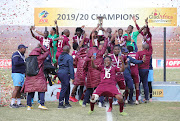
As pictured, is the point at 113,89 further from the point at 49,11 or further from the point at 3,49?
the point at 3,49

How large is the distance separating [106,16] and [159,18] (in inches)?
85.3

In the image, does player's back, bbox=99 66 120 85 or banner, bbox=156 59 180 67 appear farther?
banner, bbox=156 59 180 67

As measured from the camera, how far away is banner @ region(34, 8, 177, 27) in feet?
48.2

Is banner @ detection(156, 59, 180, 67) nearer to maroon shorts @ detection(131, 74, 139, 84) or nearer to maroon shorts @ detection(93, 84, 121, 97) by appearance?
maroon shorts @ detection(131, 74, 139, 84)

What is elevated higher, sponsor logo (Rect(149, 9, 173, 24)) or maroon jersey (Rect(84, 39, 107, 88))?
sponsor logo (Rect(149, 9, 173, 24))

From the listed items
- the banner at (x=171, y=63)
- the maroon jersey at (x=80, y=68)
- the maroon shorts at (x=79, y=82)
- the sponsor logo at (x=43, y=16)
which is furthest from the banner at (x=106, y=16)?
the banner at (x=171, y=63)

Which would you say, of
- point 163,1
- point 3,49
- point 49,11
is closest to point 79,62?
point 49,11

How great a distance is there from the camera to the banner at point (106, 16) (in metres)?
14.7

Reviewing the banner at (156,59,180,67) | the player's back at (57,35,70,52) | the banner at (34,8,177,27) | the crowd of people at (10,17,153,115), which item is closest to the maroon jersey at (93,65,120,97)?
the crowd of people at (10,17,153,115)

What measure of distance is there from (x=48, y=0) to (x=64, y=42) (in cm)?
586

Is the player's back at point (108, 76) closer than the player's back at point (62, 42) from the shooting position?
Yes

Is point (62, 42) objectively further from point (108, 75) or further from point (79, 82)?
point (108, 75)

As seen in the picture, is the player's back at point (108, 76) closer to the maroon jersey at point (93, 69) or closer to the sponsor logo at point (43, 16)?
the maroon jersey at point (93, 69)

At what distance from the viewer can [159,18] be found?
583 inches
